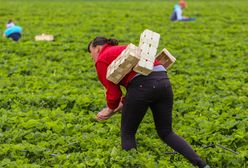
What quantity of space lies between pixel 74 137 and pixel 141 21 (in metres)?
13.3

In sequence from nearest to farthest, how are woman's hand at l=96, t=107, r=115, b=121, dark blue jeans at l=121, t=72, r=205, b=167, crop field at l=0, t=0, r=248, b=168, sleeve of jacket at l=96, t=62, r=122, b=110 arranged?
dark blue jeans at l=121, t=72, r=205, b=167 → sleeve of jacket at l=96, t=62, r=122, b=110 → woman's hand at l=96, t=107, r=115, b=121 → crop field at l=0, t=0, r=248, b=168

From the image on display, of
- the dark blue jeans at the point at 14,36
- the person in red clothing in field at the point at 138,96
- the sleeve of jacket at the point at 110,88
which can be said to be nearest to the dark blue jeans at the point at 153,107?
the person in red clothing in field at the point at 138,96

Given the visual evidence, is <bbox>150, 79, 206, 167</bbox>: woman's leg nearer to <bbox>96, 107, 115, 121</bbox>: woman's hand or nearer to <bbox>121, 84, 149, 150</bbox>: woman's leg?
<bbox>121, 84, 149, 150</bbox>: woman's leg

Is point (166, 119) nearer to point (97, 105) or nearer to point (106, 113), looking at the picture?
point (106, 113)

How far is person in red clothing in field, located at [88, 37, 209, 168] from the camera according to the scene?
4864 millimetres

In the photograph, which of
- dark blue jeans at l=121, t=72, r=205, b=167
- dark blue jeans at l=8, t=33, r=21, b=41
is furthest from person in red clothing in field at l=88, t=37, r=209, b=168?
dark blue jeans at l=8, t=33, r=21, b=41

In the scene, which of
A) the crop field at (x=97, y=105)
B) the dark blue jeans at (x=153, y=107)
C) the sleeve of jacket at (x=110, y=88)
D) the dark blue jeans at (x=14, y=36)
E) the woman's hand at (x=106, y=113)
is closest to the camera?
the dark blue jeans at (x=153, y=107)

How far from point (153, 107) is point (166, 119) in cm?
22

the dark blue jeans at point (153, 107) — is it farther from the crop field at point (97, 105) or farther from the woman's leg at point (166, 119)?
the crop field at point (97, 105)

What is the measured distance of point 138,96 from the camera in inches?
192

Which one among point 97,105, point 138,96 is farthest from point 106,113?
point 97,105

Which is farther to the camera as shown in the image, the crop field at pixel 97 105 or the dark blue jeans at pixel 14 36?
the dark blue jeans at pixel 14 36

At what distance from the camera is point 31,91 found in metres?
8.38

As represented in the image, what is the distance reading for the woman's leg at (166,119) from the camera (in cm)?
491
